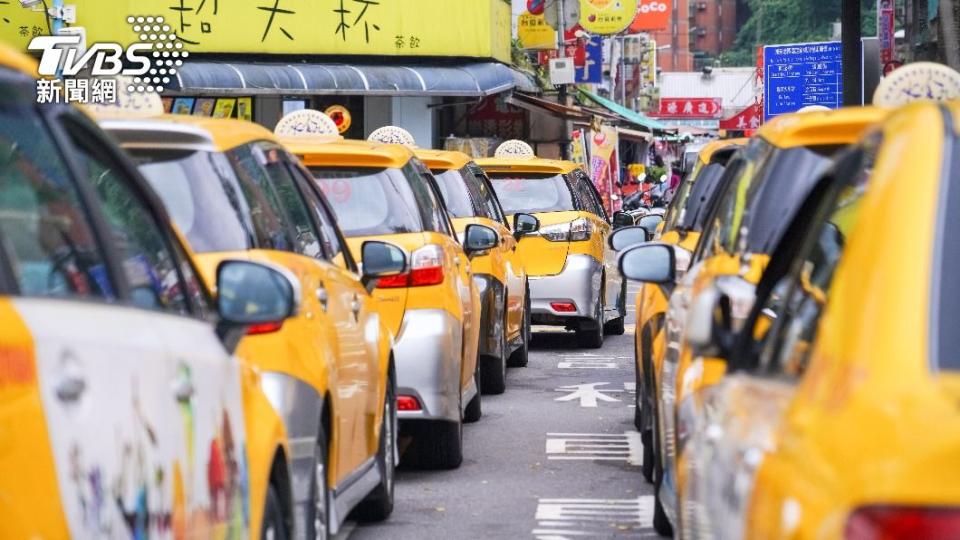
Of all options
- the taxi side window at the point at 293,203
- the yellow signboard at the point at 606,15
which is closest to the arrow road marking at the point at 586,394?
the taxi side window at the point at 293,203

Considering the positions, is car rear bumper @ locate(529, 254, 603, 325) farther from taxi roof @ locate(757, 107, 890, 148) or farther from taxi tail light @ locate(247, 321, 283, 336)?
taxi tail light @ locate(247, 321, 283, 336)

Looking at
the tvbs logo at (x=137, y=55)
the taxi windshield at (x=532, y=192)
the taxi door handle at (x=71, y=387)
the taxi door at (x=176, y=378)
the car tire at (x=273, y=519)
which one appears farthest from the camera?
the tvbs logo at (x=137, y=55)

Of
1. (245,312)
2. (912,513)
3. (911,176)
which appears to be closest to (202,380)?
(245,312)

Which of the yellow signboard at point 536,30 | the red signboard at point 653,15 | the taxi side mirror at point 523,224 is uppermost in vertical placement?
the red signboard at point 653,15

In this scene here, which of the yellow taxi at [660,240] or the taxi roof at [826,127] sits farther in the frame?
the yellow taxi at [660,240]

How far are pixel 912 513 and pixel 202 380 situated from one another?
222 cm

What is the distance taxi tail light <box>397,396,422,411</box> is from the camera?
922 cm

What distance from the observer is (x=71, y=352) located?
3266 mm

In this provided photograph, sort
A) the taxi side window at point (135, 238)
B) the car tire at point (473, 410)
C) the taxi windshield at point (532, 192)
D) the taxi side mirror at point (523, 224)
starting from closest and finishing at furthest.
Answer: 1. the taxi side window at point (135, 238)
2. the car tire at point (473, 410)
3. the taxi side mirror at point (523, 224)
4. the taxi windshield at point (532, 192)

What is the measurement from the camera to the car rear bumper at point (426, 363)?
9.22 m

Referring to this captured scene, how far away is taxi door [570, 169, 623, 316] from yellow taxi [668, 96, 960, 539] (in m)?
13.0

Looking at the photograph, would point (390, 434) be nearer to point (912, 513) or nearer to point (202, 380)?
point (202, 380)

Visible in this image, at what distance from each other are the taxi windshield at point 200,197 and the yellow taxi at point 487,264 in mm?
5984

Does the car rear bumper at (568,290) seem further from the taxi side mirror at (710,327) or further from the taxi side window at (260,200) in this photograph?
the taxi side mirror at (710,327)
